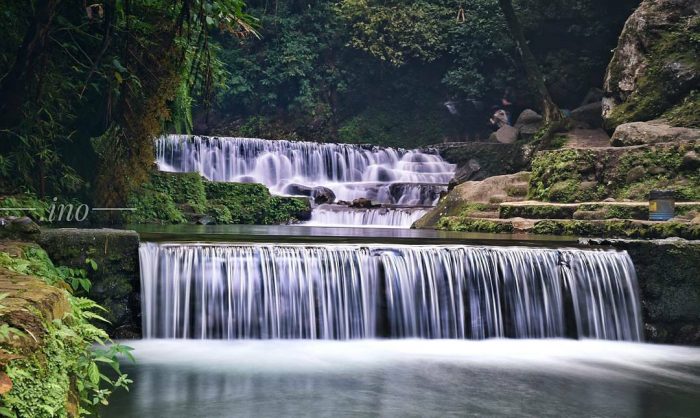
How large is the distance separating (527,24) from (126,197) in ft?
63.9

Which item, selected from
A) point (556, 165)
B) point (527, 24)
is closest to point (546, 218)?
point (556, 165)

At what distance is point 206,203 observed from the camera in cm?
2039

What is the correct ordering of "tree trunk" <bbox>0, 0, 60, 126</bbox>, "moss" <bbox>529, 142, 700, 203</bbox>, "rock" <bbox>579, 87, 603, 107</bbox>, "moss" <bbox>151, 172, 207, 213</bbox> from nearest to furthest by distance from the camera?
"tree trunk" <bbox>0, 0, 60, 126</bbox>
"moss" <bbox>529, 142, 700, 203</bbox>
"moss" <bbox>151, 172, 207, 213</bbox>
"rock" <bbox>579, 87, 603, 107</bbox>

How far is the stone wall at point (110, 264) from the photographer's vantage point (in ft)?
26.6

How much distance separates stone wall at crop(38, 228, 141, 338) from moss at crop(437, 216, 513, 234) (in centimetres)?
924

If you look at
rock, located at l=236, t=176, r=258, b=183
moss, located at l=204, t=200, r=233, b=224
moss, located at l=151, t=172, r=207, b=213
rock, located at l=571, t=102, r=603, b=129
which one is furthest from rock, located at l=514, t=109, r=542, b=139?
moss, located at l=151, t=172, r=207, b=213

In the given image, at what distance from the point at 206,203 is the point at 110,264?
12.0 metres

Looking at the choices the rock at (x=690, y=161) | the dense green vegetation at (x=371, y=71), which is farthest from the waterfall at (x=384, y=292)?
the dense green vegetation at (x=371, y=71)

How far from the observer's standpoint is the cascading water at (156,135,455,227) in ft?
78.1

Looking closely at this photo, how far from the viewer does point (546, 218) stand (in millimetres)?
15398

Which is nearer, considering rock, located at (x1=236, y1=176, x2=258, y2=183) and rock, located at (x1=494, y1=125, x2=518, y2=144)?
rock, located at (x1=236, y1=176, x2=258, y2=183)

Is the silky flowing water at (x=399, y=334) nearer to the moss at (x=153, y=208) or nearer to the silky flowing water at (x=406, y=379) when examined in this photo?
the silky flowing water at (x=406, y=379)

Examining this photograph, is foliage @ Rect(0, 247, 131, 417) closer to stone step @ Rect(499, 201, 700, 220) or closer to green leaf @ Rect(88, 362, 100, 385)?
green leaf @ Rect(88, 362, 100, 385)

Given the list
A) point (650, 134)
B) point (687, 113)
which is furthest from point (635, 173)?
point (687, 113)
